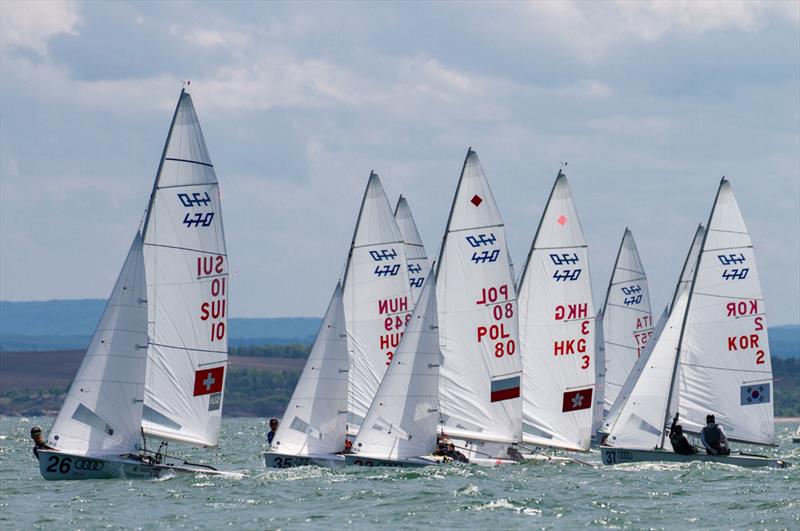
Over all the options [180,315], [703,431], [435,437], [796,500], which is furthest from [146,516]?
[703,431]

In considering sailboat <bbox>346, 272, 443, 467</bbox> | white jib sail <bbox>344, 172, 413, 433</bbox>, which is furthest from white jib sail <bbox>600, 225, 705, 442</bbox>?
sailboat <bbox>346, 272, 443, 467</bbox>

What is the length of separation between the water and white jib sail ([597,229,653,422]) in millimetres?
24200

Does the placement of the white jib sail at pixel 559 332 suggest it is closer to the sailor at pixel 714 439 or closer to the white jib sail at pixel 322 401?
the sailor at pixel 714 439

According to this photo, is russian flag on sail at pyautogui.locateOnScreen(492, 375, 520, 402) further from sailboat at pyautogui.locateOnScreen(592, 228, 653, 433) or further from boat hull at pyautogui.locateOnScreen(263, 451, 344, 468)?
sailboat at pyautogui.locateOnScreen(592, 228, 653, 433)

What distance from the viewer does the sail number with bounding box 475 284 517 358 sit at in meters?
46.0

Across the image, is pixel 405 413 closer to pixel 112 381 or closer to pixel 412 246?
pixel 112 381

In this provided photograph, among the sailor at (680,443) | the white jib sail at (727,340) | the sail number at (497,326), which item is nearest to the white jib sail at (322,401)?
the sail number at (497,326)

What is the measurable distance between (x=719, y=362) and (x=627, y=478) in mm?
6676

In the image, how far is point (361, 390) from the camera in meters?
47.7

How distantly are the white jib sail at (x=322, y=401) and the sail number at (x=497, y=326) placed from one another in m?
4.23

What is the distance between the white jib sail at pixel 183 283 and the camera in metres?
39.6

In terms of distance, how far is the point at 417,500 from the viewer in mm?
35344

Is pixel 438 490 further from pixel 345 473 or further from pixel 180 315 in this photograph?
pixel 180 315

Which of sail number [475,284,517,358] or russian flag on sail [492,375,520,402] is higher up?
sail number [475,284,517,358]
